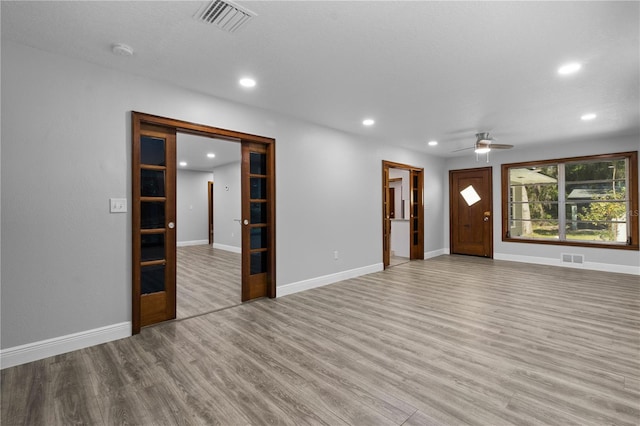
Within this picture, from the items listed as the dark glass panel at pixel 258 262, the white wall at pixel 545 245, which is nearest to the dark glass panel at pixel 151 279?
the dark glass panel at pixel 258 262

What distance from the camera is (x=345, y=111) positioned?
4.18 m

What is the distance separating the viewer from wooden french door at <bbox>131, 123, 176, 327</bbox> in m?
3.00

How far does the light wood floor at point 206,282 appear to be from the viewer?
3851 millimetres

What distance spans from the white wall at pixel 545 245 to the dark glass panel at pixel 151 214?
660cm

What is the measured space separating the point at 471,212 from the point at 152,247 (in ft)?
23.8

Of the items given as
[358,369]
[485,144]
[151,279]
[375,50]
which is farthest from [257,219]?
[485,144]

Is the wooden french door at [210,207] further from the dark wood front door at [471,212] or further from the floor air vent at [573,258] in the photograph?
the floor air vent at [573,258]

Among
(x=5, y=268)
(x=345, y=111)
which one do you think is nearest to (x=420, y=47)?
(x=345, y=111)

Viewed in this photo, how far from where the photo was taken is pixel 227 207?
8.87 metres

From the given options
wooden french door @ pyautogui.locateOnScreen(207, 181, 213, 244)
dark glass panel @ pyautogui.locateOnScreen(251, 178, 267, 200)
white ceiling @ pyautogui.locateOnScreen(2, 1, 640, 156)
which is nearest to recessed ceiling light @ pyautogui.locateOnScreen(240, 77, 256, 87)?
white ceiling @ pyautogui.locateOnScreen(2, 1, 640, 156)

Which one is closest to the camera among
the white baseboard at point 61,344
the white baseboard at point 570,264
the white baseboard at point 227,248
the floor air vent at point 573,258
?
the white baseboard at point 61,344

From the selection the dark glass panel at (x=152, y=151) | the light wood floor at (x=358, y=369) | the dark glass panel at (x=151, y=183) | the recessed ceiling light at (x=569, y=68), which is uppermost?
the recessed ceiling light at (x=569, y=68)

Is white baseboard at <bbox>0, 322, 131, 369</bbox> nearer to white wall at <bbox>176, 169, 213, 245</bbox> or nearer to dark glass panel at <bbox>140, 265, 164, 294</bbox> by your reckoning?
dark glass panel at <bbox>140, 265, 164, 294</bbox>

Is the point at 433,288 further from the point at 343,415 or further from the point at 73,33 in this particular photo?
the point at 73,33
